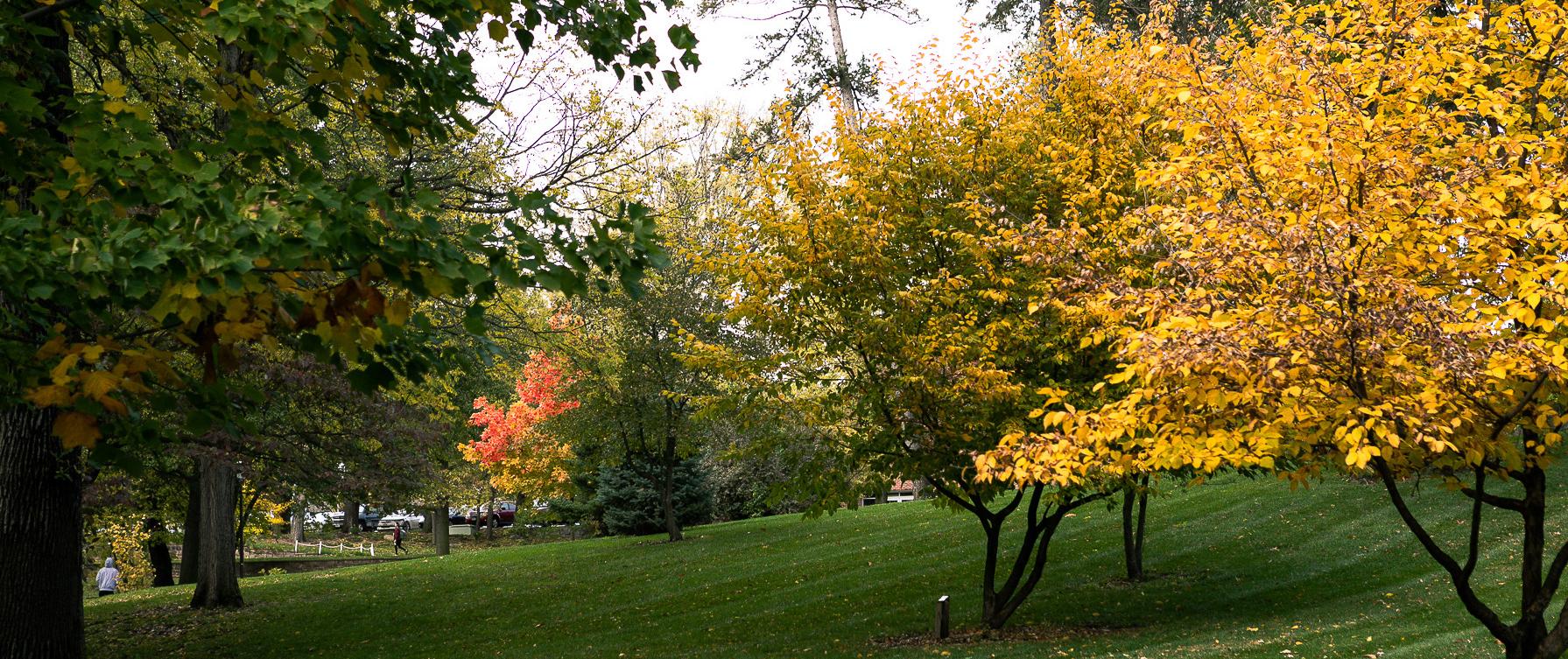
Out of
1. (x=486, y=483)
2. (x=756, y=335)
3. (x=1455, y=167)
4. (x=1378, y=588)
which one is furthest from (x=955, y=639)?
(x=486, y=483)

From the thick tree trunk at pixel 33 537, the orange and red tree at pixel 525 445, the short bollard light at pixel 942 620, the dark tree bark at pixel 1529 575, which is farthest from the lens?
the orange and red tree at pixel 525 445

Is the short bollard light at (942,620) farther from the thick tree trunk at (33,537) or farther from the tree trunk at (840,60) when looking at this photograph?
the tree trunk at (840,60)

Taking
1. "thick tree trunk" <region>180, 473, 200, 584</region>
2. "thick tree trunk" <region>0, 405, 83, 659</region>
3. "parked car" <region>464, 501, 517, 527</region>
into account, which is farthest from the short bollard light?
"parked car" <region>464, 501, 517, 527</region>

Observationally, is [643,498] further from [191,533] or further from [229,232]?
[229,232]

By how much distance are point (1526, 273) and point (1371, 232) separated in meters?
0.78

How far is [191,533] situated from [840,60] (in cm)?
1873

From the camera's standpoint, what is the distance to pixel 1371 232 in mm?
5930

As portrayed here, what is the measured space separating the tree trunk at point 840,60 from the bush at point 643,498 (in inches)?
411

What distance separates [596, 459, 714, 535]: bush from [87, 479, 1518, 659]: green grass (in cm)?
545

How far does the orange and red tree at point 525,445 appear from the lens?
29.5 metres

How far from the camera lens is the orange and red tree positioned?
29500mm

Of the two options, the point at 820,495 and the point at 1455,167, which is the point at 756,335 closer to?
the point at 820,495

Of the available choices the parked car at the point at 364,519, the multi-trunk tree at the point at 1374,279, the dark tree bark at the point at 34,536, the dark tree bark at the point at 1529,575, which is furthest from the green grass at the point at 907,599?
the parked car at the point at 364,519

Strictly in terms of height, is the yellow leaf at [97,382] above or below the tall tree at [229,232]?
below
